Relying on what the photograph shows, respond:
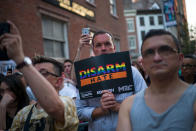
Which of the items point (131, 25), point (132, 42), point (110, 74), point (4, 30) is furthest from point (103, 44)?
point (132, 42)

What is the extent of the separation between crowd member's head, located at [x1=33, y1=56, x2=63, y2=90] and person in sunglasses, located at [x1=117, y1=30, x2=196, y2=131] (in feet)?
2.28

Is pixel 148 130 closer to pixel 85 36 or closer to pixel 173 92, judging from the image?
pixel 173 92

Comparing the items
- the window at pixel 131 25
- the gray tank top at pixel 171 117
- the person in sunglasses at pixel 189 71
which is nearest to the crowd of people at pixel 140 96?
the gray tank top at pixel 171 117

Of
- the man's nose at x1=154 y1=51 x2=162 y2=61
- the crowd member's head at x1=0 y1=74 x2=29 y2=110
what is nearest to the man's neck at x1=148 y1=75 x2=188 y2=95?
the man's nose at x1=154 y1=51 x2=162 y2=61

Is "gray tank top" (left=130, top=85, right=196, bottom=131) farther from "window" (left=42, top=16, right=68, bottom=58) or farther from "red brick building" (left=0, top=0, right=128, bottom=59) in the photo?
"window" (left=42, top=16, right=68, bottom=58)

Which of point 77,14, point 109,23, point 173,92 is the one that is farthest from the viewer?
point 109,23

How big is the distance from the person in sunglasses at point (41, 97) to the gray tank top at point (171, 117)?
0.52m

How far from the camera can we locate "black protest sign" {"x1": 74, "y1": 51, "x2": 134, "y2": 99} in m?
2.38

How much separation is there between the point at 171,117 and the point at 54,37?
8631 millimetres

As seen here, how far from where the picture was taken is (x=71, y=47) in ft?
34.8

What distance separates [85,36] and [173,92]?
5.97 feet

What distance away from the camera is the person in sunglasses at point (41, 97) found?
1.42 m

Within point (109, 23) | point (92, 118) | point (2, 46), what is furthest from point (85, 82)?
point (109, 23)

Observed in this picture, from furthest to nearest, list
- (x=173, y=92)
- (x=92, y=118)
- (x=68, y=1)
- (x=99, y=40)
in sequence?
(x=68, y=1), (x=99, y=40), (x=92, y=118), (x=173, y=92)
